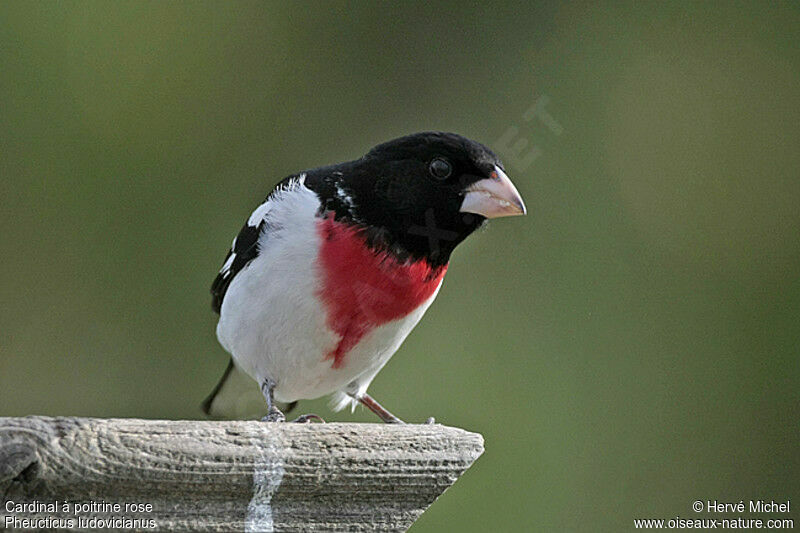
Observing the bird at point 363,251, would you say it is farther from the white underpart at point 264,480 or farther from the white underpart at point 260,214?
the white underpart at point 264,480

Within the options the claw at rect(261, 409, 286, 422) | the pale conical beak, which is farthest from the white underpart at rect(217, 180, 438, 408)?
the pale conical beak

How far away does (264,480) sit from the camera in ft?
3.63

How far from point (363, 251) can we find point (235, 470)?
0.75 metres

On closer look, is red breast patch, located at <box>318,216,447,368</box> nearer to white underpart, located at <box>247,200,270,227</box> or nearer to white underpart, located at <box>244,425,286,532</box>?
white underpart, located at <box>247,200,270,227</box>

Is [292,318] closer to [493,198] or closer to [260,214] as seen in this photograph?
[260,214]

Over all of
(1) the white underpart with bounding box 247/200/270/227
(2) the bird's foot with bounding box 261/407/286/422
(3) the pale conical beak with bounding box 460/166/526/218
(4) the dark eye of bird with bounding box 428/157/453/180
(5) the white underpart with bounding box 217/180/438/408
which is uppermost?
Result: (4) the dark eye of bird with bounding box 428/157/453/180

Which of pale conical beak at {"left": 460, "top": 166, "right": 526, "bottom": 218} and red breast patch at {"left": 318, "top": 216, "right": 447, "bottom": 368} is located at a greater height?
pale conical beak at {"left": 460, "top": 166, "right": 526, "bottom": 218}

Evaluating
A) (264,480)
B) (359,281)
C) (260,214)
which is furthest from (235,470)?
(260,214)

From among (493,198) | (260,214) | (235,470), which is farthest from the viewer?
(260,214)

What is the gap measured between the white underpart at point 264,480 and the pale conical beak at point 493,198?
2.41 feet

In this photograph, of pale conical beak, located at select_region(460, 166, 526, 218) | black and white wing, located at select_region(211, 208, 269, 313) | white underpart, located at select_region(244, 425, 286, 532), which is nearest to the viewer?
white underpart, located at select_region(244, 425, 286, 532)

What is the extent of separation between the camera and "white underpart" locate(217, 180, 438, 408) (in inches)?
71.8

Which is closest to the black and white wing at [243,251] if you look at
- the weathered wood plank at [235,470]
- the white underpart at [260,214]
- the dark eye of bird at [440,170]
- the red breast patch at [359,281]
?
the white underpart at [260,214]

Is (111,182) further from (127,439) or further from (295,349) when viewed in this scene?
(127,439)
